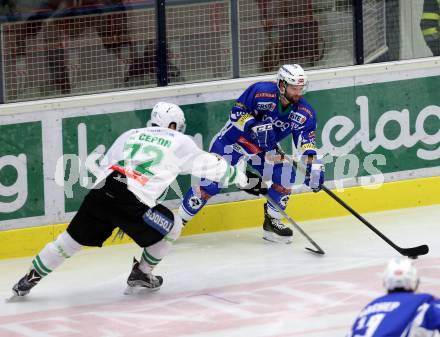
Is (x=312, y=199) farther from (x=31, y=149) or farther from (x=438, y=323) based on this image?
(x=438, y=323)

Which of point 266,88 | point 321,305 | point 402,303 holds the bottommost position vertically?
point 321,305

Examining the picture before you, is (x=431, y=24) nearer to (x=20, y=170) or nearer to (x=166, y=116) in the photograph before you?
→ (x=166, y=116)

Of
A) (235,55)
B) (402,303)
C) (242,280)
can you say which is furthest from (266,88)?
(402,303)

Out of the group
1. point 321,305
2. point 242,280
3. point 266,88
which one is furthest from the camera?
point 266,88

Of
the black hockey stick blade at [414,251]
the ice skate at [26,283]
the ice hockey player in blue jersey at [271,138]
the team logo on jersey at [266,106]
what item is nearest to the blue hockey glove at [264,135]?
the ice hockey player in blue jersey at [271,138]

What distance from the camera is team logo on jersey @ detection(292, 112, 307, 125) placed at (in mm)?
8633

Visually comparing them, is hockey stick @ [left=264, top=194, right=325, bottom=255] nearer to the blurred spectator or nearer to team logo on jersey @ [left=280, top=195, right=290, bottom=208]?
team logo on jersey @ [left=280, top=195, right=290, bottom=208]

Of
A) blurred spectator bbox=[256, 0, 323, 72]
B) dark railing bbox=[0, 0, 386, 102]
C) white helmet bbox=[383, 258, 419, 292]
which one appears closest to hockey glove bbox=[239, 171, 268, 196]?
dark railing bbox=[0, 0, 386, 102]

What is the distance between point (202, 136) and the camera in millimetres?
9156

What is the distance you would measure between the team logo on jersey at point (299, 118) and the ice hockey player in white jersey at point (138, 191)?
111cm

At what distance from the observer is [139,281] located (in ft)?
25.7

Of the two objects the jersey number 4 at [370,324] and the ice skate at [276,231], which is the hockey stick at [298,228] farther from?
the jersey number 4 at [370,324]

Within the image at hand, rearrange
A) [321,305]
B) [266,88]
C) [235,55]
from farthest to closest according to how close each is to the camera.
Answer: [235,55] < [266,88] < [321,305]

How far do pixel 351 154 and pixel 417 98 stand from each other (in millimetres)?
620
